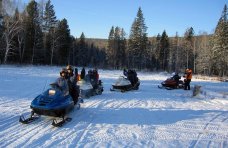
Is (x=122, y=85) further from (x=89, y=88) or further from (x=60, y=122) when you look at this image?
(x=60, y=122)

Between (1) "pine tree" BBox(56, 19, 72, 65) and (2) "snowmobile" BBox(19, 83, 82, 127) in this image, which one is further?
(1) "pine tree" BBox(56, 19, 72, 65)

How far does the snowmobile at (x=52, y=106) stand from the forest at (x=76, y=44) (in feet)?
109

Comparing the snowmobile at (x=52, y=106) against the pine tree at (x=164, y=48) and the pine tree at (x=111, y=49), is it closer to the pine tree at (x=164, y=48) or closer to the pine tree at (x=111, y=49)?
the pine tree at (x=111, y=49)

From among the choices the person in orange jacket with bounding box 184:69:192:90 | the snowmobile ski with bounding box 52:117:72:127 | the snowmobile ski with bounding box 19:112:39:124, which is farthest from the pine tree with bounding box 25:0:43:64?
the snowmobile ski with bounding box 52:117:72:127

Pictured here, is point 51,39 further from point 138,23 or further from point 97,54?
point 97,54

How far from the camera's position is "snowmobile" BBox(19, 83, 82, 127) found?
30.6 feet

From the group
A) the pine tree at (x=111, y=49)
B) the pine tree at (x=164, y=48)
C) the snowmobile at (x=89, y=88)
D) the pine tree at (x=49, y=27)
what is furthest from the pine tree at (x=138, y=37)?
the snowmobile at (x=89, y=88)

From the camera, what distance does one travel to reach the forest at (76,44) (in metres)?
45.8

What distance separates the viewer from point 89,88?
16359mm

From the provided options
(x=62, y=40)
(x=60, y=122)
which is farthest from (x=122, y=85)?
(x=62, y=40)

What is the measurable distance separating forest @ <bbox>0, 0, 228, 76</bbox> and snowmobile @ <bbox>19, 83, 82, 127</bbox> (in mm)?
33153

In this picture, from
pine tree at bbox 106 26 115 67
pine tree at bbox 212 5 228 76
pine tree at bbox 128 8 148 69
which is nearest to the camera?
pine tree at bbox 212 5 228 76

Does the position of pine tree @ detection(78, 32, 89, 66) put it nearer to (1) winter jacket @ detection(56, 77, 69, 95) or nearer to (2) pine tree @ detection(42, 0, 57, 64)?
(2) pine tree @ detection(42, 0, 57, 64)

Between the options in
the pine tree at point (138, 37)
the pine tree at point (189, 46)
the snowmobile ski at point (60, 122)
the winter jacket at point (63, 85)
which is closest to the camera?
the snowmobile ski at point (60, 122)
